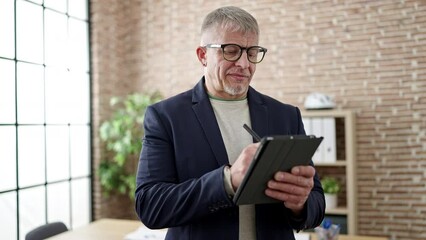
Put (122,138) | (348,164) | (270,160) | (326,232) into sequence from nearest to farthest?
(270,160), (326,232), (348,164), (122,138)

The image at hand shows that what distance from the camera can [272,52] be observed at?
500cm

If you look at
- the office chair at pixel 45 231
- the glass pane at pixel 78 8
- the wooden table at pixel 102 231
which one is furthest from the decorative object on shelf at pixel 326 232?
the glass pane at pixel 78 8

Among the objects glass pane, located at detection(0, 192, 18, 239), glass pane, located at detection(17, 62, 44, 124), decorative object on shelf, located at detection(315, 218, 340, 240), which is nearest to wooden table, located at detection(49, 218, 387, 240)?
decorative object on shelf, located at detection(315, 218, 340, 240)

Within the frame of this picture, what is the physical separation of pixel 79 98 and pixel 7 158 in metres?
1.26

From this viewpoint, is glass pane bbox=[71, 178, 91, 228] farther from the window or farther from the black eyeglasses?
the black eyeglasses

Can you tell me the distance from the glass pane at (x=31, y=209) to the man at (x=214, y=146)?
3171mm

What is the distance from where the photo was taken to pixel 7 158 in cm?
388

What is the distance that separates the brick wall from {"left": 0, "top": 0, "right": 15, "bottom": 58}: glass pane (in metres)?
1.20

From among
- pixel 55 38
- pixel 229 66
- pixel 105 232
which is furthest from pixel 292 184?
pixel 55 38

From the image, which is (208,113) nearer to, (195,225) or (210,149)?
(210,149)

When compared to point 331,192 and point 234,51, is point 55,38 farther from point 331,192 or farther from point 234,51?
point 234,51

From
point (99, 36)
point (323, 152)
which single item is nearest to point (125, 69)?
point (99, 36)

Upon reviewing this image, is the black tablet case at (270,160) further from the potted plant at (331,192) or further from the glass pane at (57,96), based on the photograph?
the glass pane at (57,96)

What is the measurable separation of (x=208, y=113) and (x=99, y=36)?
158 inches
